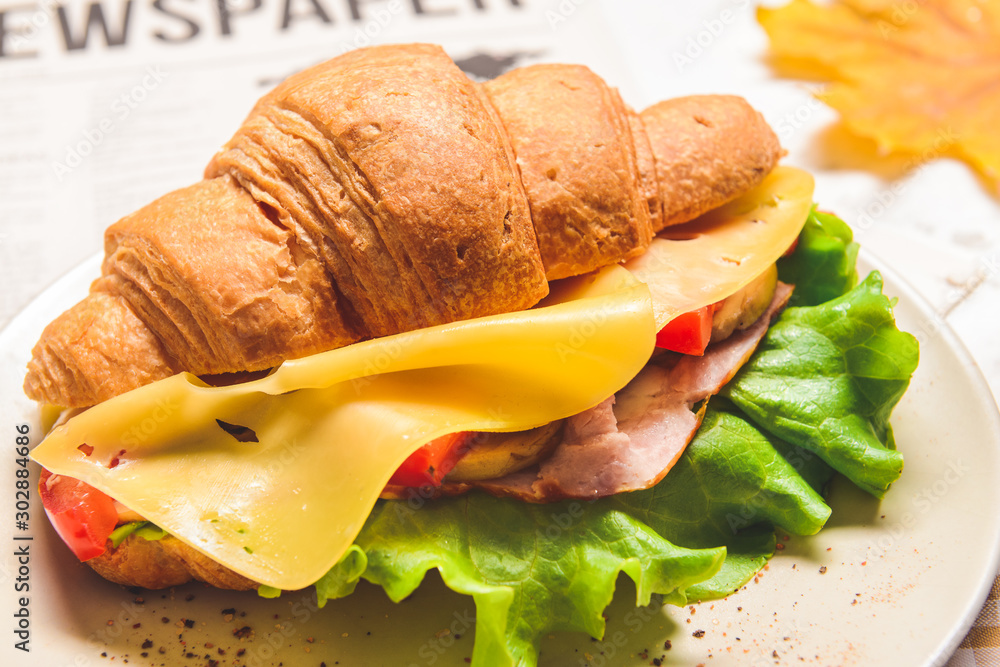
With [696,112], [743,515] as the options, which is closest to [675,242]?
[696,112]

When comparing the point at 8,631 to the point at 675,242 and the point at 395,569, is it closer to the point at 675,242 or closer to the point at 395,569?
the point at 395,569

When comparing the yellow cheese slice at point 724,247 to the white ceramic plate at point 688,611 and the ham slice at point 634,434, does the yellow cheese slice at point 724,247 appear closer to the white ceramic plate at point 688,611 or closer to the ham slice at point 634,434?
the ham slice at point 634,434

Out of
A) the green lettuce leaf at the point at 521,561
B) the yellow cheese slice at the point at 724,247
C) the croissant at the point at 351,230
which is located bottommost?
the green lettuce leaf at the point at 521,561

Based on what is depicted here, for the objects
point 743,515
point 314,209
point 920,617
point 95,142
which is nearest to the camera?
point 920,617

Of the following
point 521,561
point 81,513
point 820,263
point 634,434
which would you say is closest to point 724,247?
point 820,263

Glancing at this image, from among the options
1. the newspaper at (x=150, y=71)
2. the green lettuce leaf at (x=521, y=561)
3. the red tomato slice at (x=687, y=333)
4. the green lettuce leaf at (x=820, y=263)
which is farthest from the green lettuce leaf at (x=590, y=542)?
the newspaper at (x=150, y=71)

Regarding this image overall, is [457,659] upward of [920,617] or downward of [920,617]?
downward

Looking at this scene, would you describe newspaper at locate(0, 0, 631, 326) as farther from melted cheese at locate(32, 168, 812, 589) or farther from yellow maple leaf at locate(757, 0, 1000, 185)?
melted cheese at locate(32, 168, 812, 589)

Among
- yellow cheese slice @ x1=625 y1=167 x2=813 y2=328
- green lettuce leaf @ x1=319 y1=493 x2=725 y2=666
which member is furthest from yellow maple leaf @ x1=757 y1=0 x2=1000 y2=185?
green lettuce leaf @ x1=319 y1=493 x2=725 y2=666
